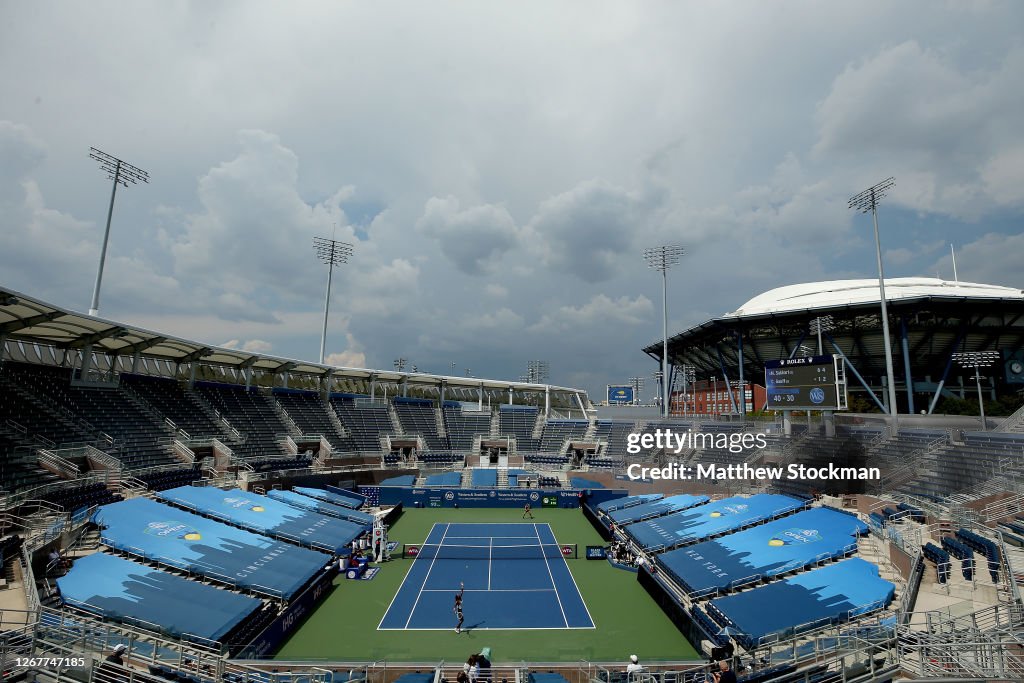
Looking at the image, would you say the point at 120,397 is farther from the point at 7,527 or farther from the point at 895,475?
the point at 895,475

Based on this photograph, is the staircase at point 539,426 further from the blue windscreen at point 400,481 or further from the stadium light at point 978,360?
the stadium light at point 978,360

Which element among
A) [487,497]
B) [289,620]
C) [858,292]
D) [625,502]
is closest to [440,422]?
[487,497]

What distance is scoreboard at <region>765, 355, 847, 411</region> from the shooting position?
32.6 m

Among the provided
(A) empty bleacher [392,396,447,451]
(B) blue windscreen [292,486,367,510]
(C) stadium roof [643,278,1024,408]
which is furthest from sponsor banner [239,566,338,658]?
(C) stadium roof [643,278,1024,408]

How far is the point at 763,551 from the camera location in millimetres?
22578

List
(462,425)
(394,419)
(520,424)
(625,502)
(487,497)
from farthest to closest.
A: (520,424)
(462,425)
(394,419)
(487,497)
(625,502)

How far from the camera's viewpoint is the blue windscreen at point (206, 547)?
19.1 m

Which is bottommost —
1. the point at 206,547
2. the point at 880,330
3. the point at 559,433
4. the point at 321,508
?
the point at 206,547

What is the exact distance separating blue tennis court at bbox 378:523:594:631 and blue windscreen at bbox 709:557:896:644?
5.39m

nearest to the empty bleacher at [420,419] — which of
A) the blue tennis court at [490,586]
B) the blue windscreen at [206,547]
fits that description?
the blue tennis court at [490,586]

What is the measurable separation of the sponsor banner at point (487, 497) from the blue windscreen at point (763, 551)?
654 inches

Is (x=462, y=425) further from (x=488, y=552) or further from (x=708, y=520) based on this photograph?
(x=708, y=520)

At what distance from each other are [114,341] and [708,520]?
39353 mm

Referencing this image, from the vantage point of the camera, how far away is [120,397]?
3500 centimetres
